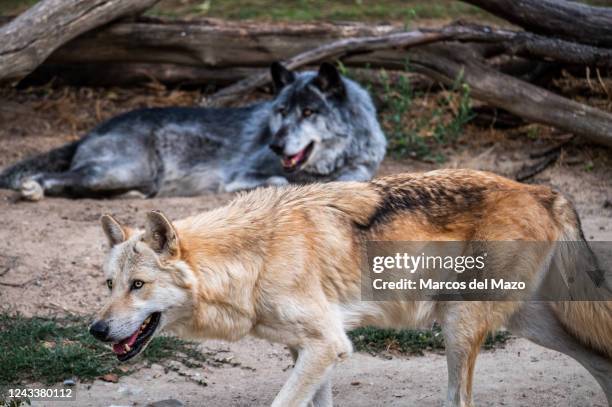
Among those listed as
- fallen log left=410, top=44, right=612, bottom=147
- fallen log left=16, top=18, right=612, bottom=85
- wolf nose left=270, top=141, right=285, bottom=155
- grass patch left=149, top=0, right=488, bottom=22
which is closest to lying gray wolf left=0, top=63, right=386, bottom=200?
wolf nose left=270, top=141, right=285, bottom=155

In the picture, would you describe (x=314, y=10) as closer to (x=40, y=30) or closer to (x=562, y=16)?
(x=562, y=16)

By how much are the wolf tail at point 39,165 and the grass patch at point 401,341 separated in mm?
4232

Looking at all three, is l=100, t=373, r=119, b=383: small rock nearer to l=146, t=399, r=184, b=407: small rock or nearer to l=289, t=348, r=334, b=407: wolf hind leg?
l=146, t=399, r=184, b=407: small rock

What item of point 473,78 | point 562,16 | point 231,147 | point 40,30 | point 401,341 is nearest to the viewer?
point 401,341

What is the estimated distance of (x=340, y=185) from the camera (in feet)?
17.3

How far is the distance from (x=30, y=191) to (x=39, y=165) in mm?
756

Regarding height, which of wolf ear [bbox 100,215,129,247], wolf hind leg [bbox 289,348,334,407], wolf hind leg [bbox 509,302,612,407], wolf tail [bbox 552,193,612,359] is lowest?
wolf hind leg [bbox 289,348,334,407]

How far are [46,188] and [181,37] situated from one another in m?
2.30

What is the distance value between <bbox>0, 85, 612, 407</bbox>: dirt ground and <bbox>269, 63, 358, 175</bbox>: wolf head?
2.34ft

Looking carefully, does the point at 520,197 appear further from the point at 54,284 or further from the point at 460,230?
the point at 54,284

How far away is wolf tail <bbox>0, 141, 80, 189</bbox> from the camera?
8977mm

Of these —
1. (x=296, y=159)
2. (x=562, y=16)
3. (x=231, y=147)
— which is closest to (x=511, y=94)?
(x=562, y=16)

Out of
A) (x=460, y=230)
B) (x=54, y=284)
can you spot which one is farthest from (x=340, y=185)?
(x=54, y=284)

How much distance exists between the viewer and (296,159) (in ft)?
30.1
